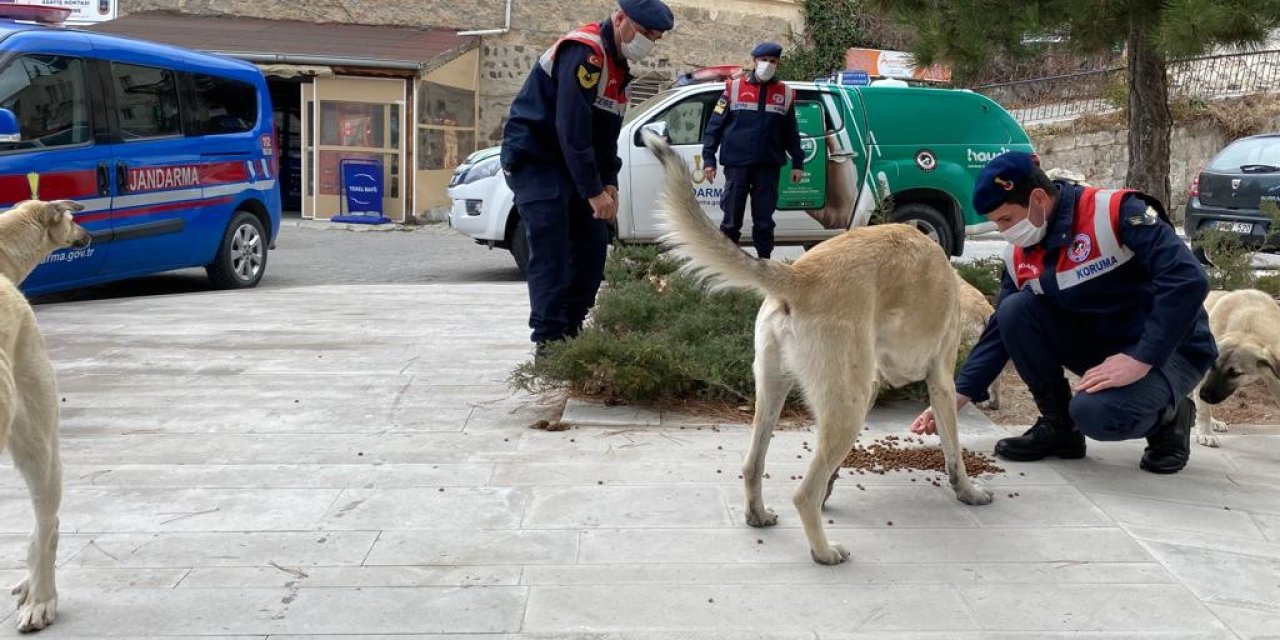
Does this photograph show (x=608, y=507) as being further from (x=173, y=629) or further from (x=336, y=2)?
(x=336, y=2)

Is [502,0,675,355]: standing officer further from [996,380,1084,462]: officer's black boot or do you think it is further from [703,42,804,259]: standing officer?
[703,42,804,259]: standing officer

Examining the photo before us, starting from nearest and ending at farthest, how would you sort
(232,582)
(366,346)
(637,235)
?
1. (232,582)
2. (366,346)
3. (637,235)

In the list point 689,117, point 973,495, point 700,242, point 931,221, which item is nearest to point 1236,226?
A: point 931,221

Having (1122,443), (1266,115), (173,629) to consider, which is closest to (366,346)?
(173,629)

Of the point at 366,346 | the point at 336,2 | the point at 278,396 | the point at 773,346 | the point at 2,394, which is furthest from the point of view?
the point at 336,2

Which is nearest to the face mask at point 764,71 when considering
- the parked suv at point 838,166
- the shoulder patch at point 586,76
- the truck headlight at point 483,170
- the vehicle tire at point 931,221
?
the parked suv at point 838,166

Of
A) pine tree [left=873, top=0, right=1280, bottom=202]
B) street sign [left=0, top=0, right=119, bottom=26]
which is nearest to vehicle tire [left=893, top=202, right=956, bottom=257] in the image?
pine tree [left=873, top=0, right=1280, bottom=202]

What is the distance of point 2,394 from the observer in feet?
8.46

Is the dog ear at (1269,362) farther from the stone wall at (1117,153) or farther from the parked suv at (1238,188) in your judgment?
the stone wall at (1117,153)

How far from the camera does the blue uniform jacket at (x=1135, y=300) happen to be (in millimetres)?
3932

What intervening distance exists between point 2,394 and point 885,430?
3752 millimetres

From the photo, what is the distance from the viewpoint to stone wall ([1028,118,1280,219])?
22438mm

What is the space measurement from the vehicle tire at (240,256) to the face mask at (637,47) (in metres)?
6.40

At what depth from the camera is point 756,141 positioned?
29.4 feet
